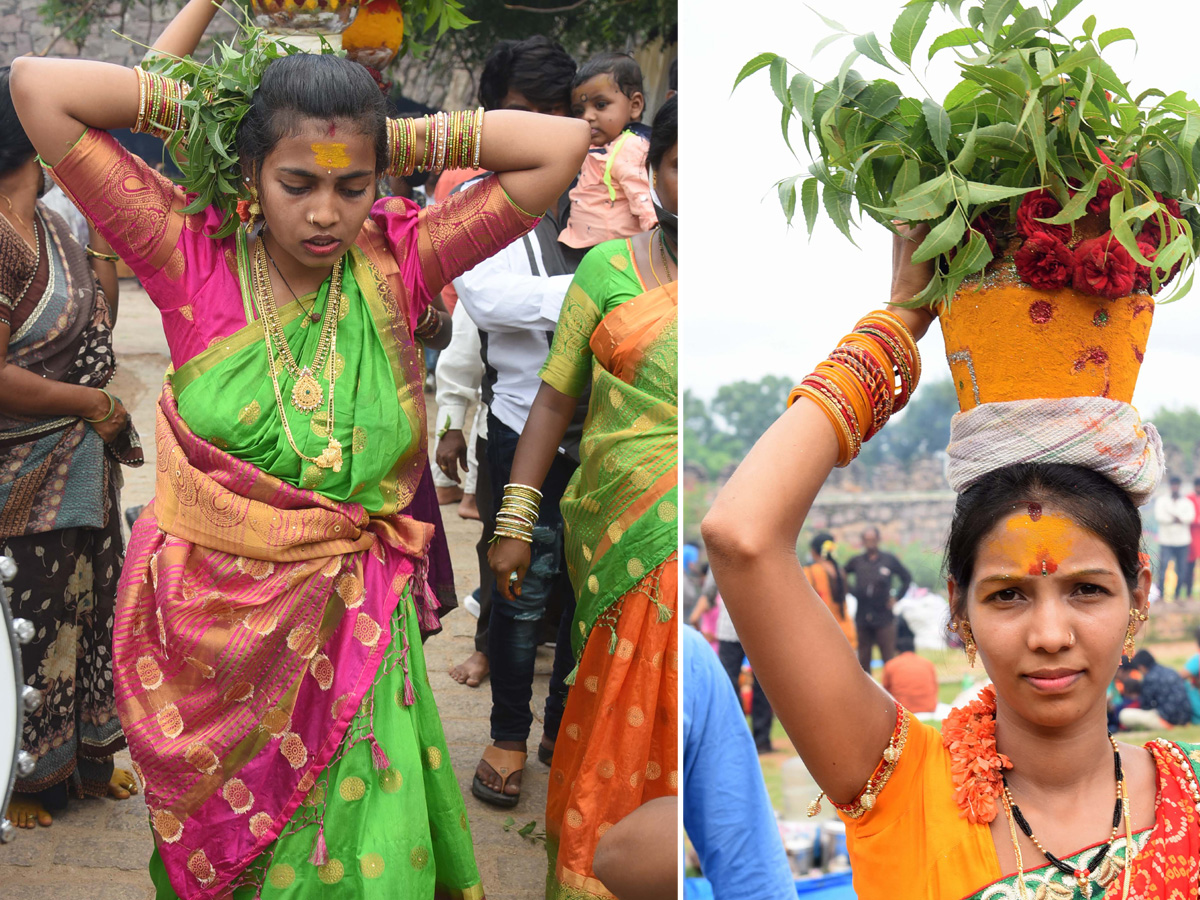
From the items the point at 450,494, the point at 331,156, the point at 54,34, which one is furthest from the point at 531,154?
the point at 54,34

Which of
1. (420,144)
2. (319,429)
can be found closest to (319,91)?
(420,144)

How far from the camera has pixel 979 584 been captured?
1906 mm

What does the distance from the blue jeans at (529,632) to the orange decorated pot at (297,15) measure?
1460 millimetres

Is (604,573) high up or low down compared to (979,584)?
down

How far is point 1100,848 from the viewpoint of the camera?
1.87 m

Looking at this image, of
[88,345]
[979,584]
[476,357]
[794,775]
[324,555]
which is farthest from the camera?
[794,775]

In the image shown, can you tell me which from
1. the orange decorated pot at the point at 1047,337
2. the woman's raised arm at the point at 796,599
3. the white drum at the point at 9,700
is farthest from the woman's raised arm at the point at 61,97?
the orange decorated pot at the point at 1047,337

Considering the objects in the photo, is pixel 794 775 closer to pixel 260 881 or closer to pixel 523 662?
pixel 523 662

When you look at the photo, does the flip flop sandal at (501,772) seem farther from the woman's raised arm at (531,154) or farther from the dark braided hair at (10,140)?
the dark braided hair at (10,140)

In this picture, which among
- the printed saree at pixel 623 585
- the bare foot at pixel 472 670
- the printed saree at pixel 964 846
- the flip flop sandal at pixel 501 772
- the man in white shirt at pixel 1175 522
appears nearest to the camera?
the printed saree at pixel 964 846

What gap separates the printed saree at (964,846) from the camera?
1.83 m

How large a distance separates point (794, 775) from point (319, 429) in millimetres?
6603

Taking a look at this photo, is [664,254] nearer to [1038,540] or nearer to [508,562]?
[508,562]

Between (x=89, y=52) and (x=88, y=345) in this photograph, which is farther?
(x=89, y=52)
